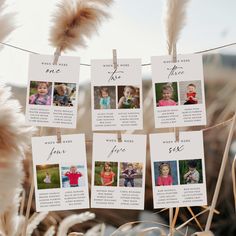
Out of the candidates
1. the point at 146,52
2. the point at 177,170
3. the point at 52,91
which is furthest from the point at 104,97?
the point at 146,52

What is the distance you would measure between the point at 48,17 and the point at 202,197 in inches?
18.1

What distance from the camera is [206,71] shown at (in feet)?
7.14

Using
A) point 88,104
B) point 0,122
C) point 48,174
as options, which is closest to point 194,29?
point 88,104

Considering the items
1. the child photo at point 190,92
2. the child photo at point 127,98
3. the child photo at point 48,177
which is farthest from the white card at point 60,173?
the child photo at point 190,92

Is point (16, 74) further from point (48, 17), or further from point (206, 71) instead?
point (206, 71)

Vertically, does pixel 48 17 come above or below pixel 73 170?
above

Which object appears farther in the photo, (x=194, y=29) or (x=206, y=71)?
(x=206, y=71)

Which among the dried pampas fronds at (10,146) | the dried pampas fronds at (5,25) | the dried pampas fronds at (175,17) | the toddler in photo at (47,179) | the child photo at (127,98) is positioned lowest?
the toddler in photo at (47,179)

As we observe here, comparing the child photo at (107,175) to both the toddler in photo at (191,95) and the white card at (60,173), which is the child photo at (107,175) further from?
the toddler in photo at (191,95)

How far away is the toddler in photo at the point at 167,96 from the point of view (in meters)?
0.97

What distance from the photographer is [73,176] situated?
3.21ft

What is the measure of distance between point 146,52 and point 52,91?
0.51m

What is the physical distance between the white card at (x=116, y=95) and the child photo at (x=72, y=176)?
0.09 metres

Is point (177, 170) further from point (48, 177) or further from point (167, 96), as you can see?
point (48, 177)
